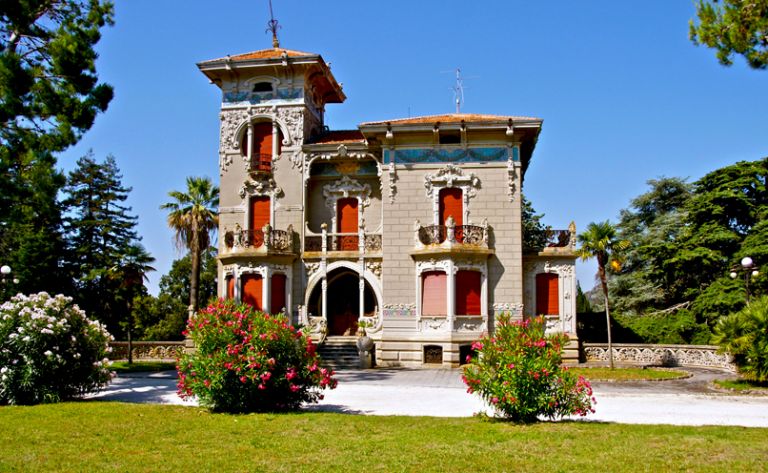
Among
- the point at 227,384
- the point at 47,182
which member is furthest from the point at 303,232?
the point at 227,384

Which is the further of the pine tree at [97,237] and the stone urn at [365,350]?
the pine tree at [97,237]

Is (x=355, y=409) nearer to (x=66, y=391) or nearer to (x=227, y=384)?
(x=227, y=384)

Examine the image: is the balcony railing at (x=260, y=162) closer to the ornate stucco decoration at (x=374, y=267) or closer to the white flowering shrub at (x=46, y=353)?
the ornate stucco decoration at (x=374, y=267)

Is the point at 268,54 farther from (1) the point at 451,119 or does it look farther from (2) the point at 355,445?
(2) the point at 355,445

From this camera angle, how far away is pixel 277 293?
2766 centimetres

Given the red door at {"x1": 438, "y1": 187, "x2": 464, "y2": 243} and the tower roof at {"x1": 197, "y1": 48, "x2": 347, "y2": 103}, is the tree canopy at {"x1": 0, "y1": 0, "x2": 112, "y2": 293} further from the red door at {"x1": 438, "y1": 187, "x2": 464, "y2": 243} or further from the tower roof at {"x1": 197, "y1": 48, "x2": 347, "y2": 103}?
the red door at {"x1": 438, "y1": 187, "x2": 464, "y2": 243}

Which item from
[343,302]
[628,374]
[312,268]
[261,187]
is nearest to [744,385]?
[628,374]

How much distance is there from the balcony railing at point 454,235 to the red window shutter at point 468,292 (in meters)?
1.16

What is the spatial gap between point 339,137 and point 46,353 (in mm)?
17201

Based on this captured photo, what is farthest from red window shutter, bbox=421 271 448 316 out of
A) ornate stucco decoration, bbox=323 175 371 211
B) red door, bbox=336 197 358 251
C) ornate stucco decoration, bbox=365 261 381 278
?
ornate stucco decoration, bbox=323 175 371 211

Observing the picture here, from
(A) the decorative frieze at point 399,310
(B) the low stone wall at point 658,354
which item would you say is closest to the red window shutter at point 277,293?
(A) the decorative frieze at point 399,310

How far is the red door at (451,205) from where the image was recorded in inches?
1060

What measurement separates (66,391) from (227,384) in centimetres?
509

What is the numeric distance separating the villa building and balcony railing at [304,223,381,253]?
4 centimetres
